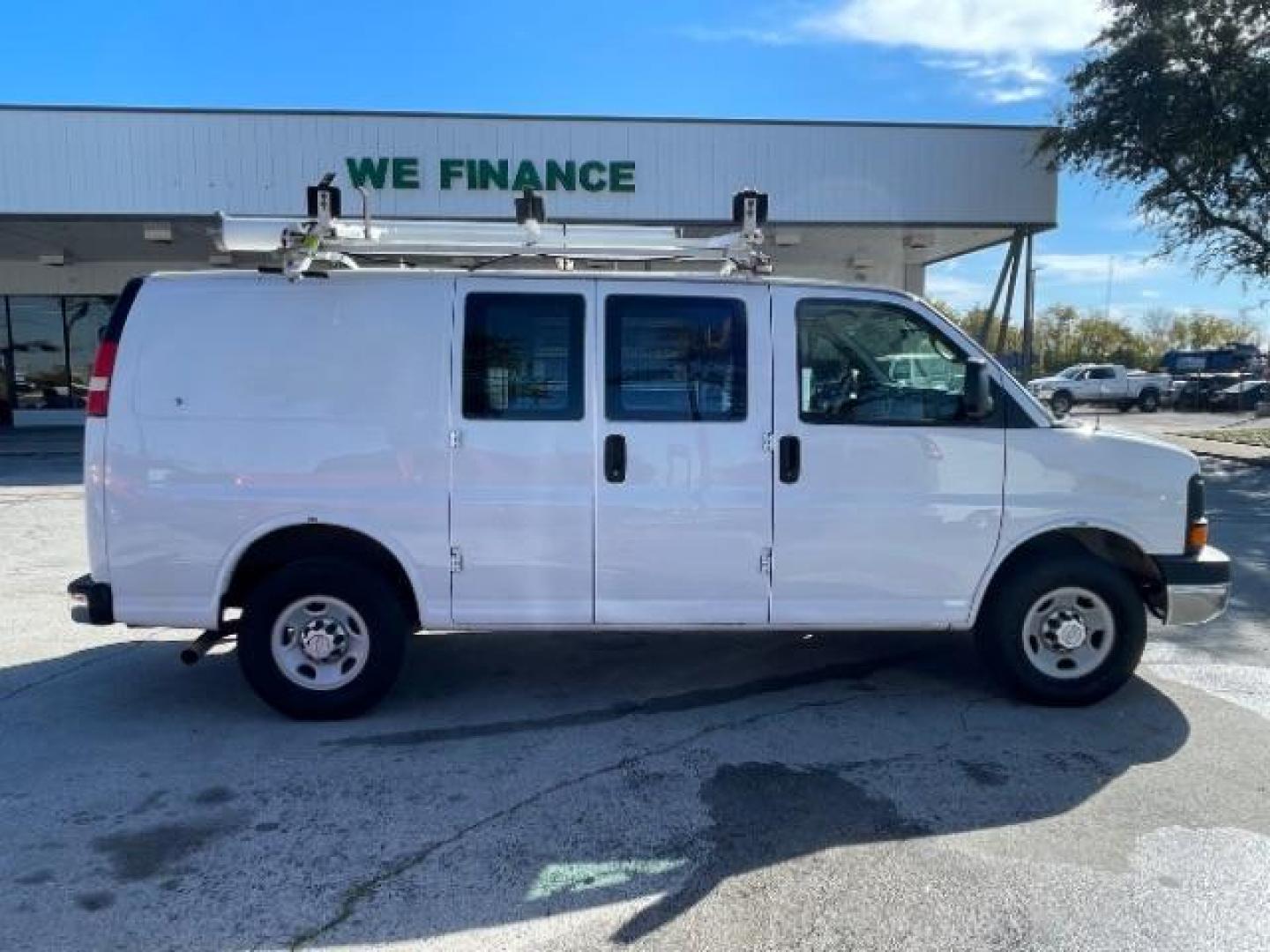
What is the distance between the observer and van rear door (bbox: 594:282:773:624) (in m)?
4.66

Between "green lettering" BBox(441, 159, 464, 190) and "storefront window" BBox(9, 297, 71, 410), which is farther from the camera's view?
"storefront window" BBox(9, 297, 71, 410)

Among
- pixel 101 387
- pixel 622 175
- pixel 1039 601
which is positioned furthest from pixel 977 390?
pixel 622 175

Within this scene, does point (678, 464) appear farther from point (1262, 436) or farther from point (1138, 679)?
point (1262, 436)

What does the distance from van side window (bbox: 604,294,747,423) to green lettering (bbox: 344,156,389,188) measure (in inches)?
605

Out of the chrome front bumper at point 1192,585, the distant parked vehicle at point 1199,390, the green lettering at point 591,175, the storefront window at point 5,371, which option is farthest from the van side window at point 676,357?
the distant parked vehicle at point 1199,390

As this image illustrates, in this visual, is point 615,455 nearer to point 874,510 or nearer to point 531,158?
point 874,510

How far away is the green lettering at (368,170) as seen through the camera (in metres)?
18.3

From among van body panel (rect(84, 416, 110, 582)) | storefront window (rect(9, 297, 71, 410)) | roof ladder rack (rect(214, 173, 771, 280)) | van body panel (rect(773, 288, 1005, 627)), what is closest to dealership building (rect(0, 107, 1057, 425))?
storefront window (rect(9, 297, 71, 410))

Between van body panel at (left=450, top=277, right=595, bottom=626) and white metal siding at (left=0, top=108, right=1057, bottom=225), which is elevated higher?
white metal siding at (left=0, top=108, right=1057, bottom=225)

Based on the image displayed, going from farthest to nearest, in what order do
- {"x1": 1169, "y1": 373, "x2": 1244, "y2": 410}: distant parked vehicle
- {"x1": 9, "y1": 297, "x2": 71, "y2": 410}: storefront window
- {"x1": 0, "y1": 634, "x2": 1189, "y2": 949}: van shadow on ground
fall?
1. {"x1": 1169, "y1": 373, "x2": 1244, "y2": 410}: distant parked vehicle
2. {"x1": 9, "y1": 297, "x2": 71, "y2": 410}: storefront window
3. {"x1": 0, "y1": 634, "x2": 1189, "y2": 949}: van shadow on ground

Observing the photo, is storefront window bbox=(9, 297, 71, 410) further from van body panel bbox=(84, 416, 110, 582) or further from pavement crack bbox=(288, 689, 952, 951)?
pavement crack bbox=(288, 689, 952, 951)

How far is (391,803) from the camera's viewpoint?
388 centimetres

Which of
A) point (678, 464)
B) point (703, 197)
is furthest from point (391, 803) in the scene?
point (703, 197)

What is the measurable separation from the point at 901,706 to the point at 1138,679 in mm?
1529
